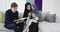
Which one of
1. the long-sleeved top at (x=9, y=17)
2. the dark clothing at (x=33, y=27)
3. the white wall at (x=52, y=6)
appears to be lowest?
the dark clothing at (x=33, y=27)

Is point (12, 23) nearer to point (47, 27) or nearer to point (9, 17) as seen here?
point (9, 17)

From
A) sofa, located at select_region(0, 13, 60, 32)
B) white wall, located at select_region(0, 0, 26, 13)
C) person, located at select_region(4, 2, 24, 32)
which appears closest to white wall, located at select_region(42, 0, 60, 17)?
sofa, located at select_region(0, 13, 60, 32)

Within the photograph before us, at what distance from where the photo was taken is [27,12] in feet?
12.4

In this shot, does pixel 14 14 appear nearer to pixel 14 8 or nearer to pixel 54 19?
pixel 14 8

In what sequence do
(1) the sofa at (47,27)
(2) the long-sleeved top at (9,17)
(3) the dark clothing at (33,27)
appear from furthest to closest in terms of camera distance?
1. (2) the long-sleeved top at (9,17)
2. (3) the dark clothing at (33,27)
3. (1) the sofa at (47,27)

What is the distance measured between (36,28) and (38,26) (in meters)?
0.08

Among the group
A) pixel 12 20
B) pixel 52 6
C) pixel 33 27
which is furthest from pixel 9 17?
pixel 52 6

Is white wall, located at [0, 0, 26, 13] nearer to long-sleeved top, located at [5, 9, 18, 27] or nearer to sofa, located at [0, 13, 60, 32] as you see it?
sofa, located at [0, 13, 60, 32]

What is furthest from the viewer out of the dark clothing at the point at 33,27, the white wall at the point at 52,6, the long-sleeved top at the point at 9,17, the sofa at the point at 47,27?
the white wall at the point at 52,6

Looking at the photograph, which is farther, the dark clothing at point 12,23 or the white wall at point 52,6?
the white wall at point 52,6

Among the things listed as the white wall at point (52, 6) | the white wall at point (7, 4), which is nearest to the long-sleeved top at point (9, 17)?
the white wall at point (7, 4)

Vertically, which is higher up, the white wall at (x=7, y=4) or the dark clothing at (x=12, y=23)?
the white wall at (x=7, y=4)

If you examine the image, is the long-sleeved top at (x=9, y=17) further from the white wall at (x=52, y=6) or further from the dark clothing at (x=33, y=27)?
the white wall at (x=52, y=6)

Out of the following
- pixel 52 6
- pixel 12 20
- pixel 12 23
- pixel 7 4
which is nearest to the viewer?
pixel 12 23
